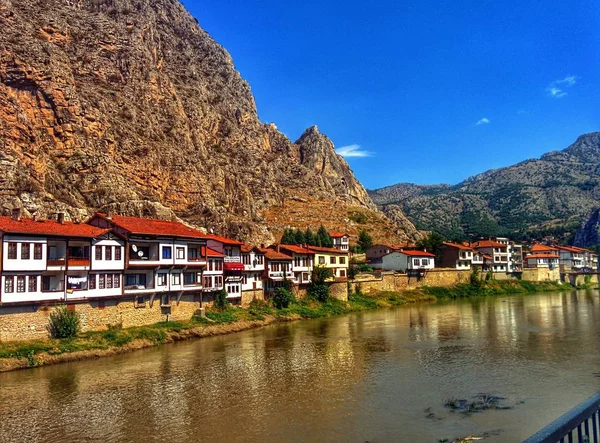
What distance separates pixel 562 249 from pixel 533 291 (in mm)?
27285

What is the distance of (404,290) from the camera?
302 feet

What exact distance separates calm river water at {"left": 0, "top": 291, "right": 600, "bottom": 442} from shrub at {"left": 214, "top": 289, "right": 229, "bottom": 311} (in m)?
6.29

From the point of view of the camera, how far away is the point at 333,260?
81812 mm

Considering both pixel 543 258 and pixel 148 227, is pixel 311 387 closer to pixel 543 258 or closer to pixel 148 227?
pixel 148 227

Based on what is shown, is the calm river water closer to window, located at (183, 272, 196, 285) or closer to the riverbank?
the riverbank

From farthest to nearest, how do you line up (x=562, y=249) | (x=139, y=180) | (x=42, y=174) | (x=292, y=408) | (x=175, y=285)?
1. (x=562, y=249)
2. (x=139, y=180)
3. (x=42, y=174)
4. (x=175, y=285)
5. (x=292, y=408)

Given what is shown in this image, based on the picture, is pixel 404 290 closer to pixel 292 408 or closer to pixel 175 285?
pixel 175 285

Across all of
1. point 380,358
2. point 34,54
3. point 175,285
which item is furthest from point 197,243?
point 34,54

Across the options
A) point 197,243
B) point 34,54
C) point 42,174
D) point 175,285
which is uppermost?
point 34,54

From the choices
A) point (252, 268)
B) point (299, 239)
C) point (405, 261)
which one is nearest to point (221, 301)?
point (252, 268)

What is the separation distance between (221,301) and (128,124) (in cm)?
7671

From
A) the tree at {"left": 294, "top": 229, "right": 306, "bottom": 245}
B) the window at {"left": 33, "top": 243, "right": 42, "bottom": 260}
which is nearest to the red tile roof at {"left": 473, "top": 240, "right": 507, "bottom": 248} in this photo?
the tree at {"left": 294, "top": 229, "right": 306, "bottom": 245}

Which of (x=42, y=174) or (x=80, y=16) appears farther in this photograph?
(x=80, y=16)

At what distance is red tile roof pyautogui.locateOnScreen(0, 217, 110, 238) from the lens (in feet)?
125
